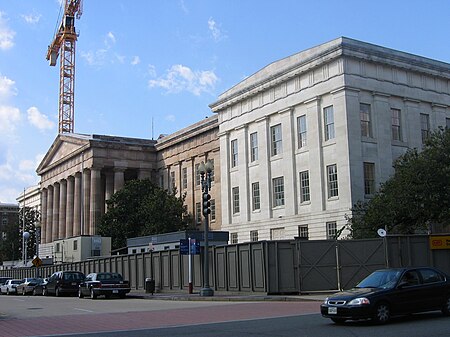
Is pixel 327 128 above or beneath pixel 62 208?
above

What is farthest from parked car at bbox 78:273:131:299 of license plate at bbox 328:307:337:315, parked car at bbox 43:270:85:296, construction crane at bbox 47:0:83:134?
construction crane at bbox 47:0:83:134

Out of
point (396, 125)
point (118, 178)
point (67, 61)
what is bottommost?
point (396, 125)

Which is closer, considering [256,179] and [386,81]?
[386,81]

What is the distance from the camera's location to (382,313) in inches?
567

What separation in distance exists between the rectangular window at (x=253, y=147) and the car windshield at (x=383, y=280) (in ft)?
124

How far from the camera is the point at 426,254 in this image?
1070 inches

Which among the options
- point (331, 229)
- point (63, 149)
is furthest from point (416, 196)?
point (63, 149)

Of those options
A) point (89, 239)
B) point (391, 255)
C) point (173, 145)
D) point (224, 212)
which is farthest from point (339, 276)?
point (173, 145)

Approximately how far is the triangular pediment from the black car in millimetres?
64314

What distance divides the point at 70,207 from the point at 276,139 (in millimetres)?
41481

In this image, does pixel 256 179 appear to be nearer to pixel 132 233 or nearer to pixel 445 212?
pixel 132 233

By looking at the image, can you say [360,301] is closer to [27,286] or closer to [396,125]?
[396,125]

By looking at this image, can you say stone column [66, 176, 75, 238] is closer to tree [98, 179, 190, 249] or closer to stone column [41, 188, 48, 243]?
stone column [41, 188, 48, 243]

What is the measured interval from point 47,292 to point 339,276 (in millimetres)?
22481
